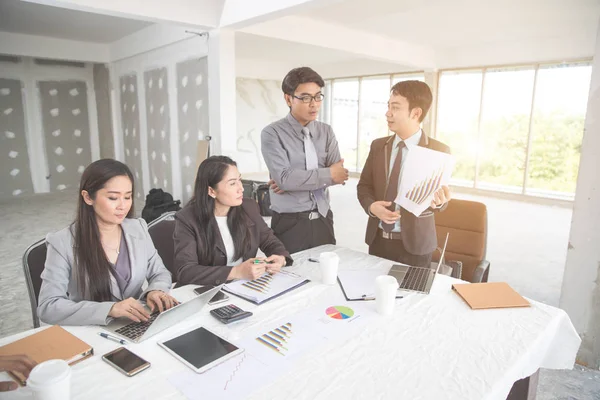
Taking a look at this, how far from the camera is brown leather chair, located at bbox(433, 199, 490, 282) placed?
2.30 metres

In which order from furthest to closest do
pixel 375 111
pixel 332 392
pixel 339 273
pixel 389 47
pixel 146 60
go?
1. pixel 375 111
2. pixel 389 47
3. pixel 146 60
4. pixel 339 273
5. pixel 332 392

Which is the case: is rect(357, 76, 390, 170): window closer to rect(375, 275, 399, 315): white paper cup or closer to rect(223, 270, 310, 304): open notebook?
rect(223, 270, 310, 304): open notebook

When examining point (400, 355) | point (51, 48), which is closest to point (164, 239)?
point (400, 355)

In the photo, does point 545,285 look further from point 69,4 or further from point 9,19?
point 9,19

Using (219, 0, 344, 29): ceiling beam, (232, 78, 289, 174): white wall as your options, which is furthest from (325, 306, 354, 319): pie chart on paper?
(232, 78, 289, 174): white wall

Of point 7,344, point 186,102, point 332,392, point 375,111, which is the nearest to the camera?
point 332,392

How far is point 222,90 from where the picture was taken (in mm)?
4484

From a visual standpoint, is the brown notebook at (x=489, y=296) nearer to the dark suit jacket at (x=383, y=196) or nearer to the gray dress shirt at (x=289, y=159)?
the dark suit jacket at (x=383, y=196)

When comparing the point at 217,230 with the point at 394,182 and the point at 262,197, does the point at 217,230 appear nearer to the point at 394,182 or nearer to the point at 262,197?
the point at 394,182

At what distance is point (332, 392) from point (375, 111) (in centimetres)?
967

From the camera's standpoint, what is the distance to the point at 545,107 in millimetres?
7305

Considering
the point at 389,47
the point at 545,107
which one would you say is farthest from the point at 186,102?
the point at 545,107

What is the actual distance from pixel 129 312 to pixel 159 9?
3.48 metres

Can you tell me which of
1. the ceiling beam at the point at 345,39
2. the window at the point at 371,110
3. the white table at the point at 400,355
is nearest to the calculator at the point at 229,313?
the white table at the point at 400,355
